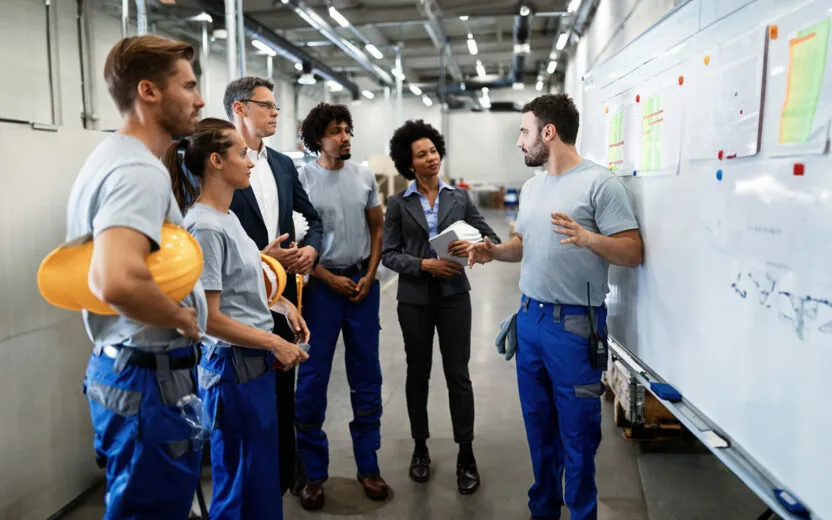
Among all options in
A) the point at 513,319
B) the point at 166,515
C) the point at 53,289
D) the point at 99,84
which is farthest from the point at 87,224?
the point at 99,84

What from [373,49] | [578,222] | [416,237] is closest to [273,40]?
[373,49]

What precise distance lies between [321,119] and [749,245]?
1.76 meters

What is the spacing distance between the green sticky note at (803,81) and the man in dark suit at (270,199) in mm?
1557

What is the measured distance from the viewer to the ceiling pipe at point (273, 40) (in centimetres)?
656

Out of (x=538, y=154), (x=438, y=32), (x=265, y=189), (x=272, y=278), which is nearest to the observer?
(x=272, y=278)

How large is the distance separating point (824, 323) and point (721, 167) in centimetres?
51

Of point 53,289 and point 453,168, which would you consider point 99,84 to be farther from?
point 453,168

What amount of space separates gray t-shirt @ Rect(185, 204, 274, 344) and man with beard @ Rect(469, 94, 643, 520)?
95 cm

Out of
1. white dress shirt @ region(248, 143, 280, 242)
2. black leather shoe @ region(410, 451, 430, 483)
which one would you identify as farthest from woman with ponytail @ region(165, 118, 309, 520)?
black leather shoe @ region(410, 451, 430, 483)

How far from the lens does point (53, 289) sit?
1102 millimetres

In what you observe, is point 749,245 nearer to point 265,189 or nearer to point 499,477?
point 265,189

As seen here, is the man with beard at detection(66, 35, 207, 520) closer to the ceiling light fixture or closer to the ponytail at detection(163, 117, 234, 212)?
the ponytail at detection(163, 117, 234, 212)

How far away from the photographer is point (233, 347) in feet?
5.26

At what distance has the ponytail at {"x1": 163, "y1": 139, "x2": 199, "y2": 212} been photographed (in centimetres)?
157
